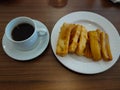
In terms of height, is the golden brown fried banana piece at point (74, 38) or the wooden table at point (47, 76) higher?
the golden brown fried banana piece at point (74, 38)

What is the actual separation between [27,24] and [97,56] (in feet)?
0.81

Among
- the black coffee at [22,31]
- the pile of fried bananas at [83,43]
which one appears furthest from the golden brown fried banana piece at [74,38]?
the black coffee at [22,31]

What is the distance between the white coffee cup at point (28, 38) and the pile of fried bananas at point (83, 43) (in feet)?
0.24

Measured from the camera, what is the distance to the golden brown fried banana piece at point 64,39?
53 centimetres

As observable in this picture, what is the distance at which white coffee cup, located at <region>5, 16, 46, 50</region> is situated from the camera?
524 mm

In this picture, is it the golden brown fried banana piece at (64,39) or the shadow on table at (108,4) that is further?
the shadow on table at (108,4)

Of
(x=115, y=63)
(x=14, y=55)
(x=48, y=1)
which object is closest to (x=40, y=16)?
(x=48, y=1)

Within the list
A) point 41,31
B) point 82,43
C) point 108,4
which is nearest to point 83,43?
point 82,43

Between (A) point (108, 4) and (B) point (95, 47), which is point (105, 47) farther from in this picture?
(A) point (108, 4)

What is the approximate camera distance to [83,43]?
0.54 metres

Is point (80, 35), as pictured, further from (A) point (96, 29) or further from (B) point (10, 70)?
(B) point (10, 70)

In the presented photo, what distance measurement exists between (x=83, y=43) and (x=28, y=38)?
172 mm

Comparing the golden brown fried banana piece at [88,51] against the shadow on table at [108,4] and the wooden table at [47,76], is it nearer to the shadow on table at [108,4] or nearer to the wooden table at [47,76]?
the wooden table at [47,76]

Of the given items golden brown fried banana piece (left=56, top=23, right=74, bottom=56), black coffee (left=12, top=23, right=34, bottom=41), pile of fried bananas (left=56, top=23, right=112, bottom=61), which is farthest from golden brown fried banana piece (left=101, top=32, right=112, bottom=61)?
black coffee (left=12, top=23, right=34, bottom=41)
